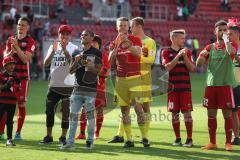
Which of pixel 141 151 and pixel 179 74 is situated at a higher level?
pixel 179 74

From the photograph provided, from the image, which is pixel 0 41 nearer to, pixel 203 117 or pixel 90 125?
pixel 203 117

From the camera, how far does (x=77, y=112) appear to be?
9.57m

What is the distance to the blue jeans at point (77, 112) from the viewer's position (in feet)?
31.4

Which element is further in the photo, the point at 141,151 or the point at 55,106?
the point at 55,106

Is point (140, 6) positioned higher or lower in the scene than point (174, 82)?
higher

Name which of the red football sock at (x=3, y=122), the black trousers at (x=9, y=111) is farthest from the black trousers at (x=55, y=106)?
the red football sock at (x=3, y=122)

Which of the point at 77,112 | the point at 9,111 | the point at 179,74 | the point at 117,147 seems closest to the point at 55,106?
the point at 9,111

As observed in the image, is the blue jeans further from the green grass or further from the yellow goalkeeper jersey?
the yellow goalkeeper jersey

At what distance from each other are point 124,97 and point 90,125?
80 cm

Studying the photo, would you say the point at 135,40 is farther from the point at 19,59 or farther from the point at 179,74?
the point at 19,59

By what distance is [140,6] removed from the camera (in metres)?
38.0

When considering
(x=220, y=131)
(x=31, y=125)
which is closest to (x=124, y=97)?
(x=220, y=131)

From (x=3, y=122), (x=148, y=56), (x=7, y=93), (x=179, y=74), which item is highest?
(x=148, y=56)

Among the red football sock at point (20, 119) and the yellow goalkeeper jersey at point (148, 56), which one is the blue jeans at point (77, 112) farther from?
the red football sock at point (20, 119)
